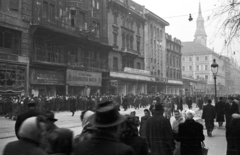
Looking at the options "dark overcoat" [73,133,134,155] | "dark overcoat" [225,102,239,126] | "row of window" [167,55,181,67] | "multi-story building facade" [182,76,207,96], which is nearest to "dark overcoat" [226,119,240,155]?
"dark overcoat" [73,133,134,155]

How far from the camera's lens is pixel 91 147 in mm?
2768

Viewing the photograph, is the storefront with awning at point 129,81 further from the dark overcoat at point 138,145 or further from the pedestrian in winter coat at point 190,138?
the dark overcoat at point 138,145

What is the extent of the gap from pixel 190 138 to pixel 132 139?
227 cm

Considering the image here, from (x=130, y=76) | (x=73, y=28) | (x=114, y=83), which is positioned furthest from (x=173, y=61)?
(x=73, y=28)

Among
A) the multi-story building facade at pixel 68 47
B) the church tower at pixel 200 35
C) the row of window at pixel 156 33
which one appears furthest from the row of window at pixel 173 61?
the church tower at pixel 200 35

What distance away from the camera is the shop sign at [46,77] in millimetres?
26091

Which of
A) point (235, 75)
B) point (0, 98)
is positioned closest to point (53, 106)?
point (0, 98)

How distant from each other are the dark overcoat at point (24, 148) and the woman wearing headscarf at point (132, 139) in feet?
3.98

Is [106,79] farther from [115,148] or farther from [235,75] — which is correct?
[235,75]

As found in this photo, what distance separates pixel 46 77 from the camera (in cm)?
2769

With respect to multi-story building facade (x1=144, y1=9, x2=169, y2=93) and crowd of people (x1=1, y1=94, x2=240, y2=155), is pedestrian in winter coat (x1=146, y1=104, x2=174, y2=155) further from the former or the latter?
multi-story building facade (x1=144, y1=9, x2=169, y2=93)

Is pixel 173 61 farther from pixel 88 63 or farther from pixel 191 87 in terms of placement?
pixel 88 63

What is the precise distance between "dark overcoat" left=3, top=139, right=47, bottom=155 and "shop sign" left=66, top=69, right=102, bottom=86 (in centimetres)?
2760

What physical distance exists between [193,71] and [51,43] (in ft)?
248
